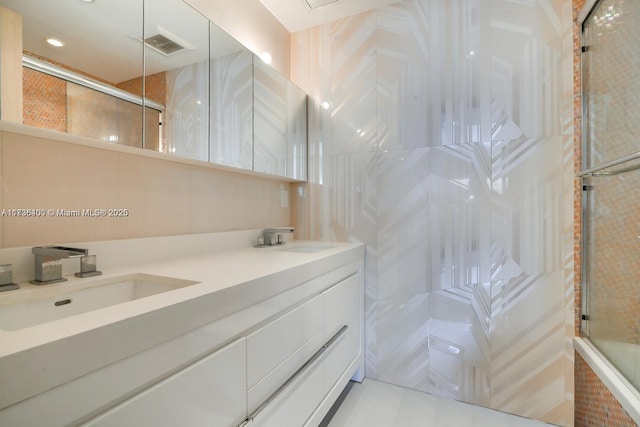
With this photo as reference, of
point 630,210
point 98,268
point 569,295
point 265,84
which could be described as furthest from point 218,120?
point 569,295

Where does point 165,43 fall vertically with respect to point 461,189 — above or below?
above

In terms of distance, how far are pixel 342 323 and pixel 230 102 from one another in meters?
1.37

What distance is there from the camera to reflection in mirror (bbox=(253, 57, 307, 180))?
1771 mm

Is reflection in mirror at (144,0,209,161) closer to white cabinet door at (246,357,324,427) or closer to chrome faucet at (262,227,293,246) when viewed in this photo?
chrome faucet at (262,227,293,246)

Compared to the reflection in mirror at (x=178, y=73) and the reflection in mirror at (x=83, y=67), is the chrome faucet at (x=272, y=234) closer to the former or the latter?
the reflection in mirror at (x=178, y=73)

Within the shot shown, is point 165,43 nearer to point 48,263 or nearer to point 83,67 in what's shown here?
point 83,67

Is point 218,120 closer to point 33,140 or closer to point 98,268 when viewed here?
point 33,140

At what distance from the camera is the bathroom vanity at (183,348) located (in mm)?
484

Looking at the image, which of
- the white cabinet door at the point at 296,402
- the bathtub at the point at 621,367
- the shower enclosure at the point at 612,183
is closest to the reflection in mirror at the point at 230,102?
the white cabinet door at the point at 296,402

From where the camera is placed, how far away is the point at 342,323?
168 cm

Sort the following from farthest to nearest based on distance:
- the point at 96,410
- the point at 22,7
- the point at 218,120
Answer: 1. the point at 218,120
2. the point at 22,7
3. the point at 96,410

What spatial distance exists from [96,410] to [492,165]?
6.60 ft

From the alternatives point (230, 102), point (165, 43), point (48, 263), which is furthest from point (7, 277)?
point (230, 102)

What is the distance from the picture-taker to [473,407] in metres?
1.79
